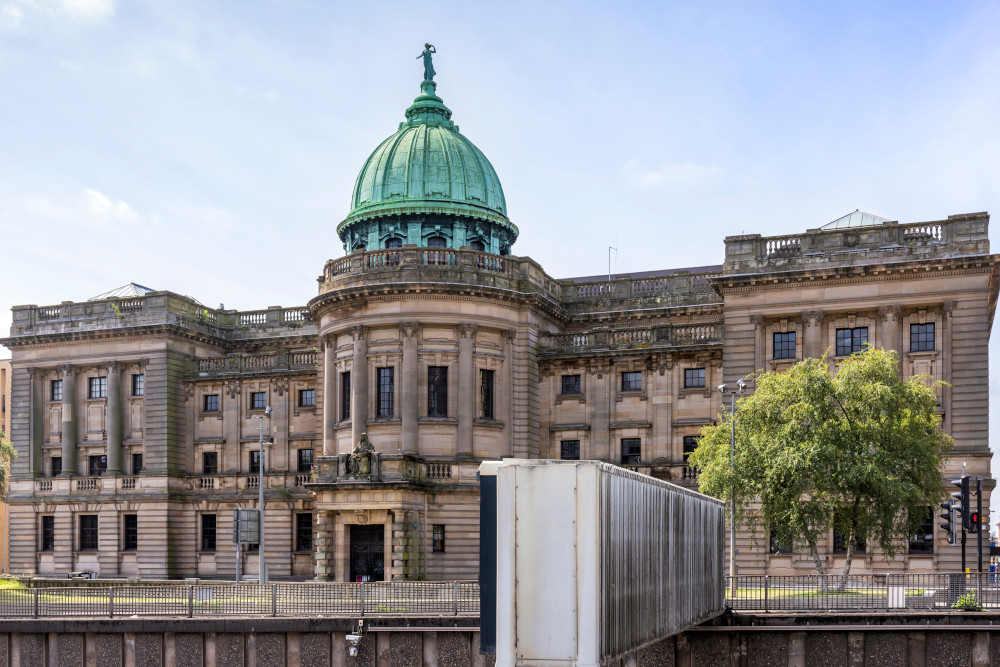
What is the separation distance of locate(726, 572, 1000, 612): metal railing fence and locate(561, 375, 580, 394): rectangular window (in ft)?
80.4

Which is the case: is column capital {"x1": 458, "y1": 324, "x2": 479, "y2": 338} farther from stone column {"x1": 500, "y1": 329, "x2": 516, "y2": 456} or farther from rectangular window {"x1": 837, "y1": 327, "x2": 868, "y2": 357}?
rectangular window {"x1": 837, "y1": 327, "x2": 868, "y2": 357}

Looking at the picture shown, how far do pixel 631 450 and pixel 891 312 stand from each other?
576 inches

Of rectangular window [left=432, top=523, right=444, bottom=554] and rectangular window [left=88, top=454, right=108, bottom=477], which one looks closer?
rectangular window [left=432, top=523, right=444, bottom=554]

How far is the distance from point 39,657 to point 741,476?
2504 cm

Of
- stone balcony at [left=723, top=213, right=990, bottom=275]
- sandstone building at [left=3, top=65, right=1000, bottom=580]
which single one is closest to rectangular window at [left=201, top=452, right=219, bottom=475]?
sandstone building at [left=3, top=65, right=1000, bottom=580]

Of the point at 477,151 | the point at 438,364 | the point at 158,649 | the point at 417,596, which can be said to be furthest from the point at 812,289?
the point at 158,649

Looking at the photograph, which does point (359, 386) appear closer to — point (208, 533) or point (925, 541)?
point (208, 533)

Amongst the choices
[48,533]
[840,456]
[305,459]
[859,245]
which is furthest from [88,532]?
[859,245]

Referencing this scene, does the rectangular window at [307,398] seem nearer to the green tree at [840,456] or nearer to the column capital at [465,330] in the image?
the column capital at [465,330]

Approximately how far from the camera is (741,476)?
43.3 metres

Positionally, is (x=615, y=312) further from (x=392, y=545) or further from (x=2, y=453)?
(x=2, y=453)

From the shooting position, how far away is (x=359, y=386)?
56500 mm

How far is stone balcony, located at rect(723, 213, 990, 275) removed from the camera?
50.3 metres

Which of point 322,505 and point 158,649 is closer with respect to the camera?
point 158,649
